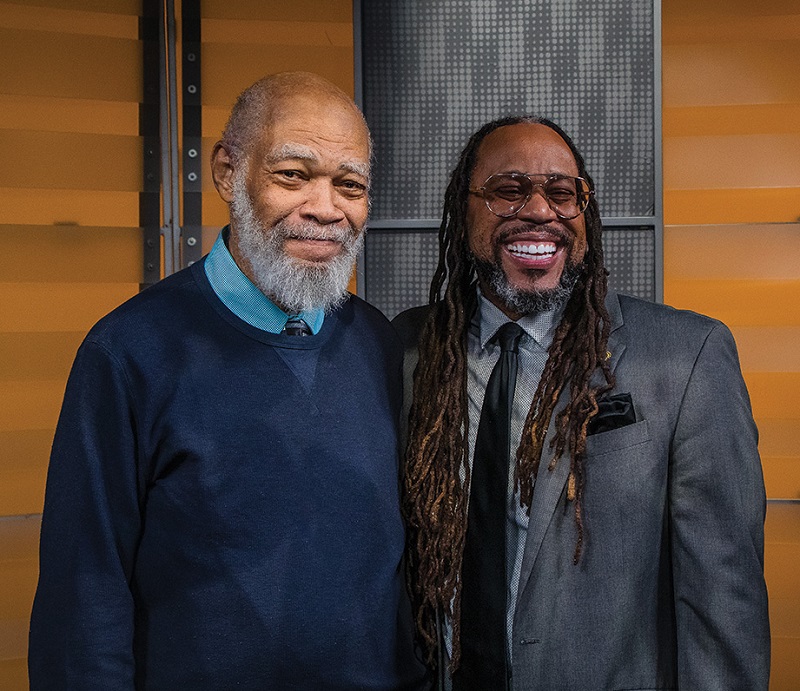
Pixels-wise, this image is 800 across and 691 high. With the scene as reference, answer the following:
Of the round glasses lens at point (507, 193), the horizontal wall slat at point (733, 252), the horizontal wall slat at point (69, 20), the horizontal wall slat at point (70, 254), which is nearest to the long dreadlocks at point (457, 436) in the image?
the round glasses lens at point (507, 193)

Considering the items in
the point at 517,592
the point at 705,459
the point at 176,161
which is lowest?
the point at 517,592

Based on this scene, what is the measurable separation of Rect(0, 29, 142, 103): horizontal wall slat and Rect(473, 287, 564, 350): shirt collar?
1.59 meters

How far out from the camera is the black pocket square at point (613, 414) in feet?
6.03

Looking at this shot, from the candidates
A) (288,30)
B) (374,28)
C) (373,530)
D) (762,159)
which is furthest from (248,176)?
(762,159)

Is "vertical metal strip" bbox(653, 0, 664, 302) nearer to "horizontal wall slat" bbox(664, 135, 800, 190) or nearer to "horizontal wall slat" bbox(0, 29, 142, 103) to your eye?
"horizontal wall slat" bbox(664, 135, 800, 190)

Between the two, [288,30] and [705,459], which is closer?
[705,459]

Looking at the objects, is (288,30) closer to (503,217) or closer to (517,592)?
(503,217)

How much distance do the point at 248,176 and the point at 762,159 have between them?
1.95m

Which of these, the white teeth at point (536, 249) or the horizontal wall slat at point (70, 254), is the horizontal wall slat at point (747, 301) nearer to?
the white teeth at point (536, 249)

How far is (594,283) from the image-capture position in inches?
78.5

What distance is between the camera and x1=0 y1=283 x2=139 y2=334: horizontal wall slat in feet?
9.73

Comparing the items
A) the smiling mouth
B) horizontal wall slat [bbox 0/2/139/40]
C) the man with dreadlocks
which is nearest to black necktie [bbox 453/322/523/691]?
the man with dreadlocks

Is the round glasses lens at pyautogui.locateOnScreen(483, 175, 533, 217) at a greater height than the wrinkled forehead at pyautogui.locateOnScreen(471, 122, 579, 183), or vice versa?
the wrinkled forehead at pyautogui.locateOnScreen(471, 122, 579, 183)

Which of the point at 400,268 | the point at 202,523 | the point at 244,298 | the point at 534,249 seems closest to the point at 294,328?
the point at 244,298
